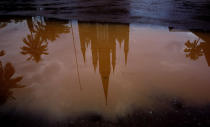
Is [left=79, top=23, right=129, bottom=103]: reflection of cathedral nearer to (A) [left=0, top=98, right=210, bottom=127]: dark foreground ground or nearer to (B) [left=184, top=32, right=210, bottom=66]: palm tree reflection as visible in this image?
(A) [left=0, top=98, right=210, bottom=127]: dark foreground ground

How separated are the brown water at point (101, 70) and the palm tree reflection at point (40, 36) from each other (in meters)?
0.04

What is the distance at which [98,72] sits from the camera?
14.1ft

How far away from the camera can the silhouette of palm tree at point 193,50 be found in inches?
190

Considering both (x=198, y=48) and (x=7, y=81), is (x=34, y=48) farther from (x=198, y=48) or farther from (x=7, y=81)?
(x=198, y=48)

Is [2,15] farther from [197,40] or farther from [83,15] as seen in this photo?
[197,40]

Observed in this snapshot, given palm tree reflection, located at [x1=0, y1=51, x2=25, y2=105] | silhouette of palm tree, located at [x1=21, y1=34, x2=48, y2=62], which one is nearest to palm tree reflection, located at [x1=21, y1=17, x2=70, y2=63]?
silhouette of palm tree, located at [x1=21, y1=34, x2=48, y2=62]

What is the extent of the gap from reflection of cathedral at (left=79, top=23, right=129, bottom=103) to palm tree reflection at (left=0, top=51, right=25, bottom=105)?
246cm

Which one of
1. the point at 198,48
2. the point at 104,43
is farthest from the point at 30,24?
the point at 198,48

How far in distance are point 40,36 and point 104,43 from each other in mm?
3326

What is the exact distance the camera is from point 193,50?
5035mm

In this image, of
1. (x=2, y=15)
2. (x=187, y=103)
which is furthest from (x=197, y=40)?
(x=2, y=15)

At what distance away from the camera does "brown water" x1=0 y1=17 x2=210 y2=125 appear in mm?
3172

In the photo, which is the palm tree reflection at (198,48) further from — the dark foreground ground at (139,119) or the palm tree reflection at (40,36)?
the palm tree reflection at (40,36)

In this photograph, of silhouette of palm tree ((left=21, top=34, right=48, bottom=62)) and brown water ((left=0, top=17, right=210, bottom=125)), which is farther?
silhouette of palm tree ((left=21, top=34, right=48, bottom=62))
